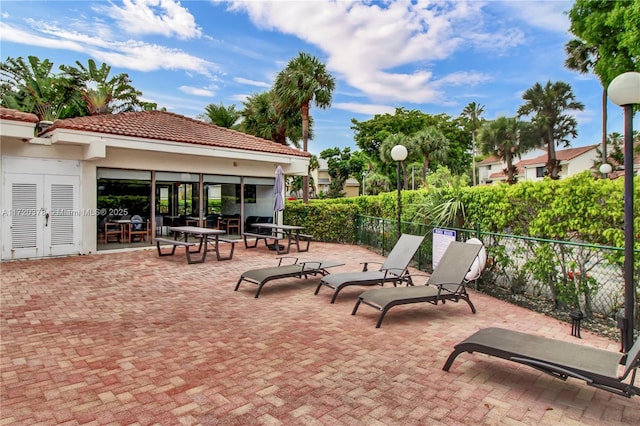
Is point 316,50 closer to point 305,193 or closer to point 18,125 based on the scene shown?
point 305,193

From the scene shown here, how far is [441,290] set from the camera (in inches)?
231

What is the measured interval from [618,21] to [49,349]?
25834 mm

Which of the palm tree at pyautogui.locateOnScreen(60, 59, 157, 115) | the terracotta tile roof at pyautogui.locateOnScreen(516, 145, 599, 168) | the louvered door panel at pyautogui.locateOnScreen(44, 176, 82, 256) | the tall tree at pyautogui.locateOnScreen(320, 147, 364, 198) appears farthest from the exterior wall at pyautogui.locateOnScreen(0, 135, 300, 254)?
the terracotta tile roof at pyautogui.locateOnScreen(516, 145, 599, 168)

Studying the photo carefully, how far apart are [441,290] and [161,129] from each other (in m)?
11.6

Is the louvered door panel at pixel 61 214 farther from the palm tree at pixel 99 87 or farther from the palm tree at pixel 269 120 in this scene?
the palm tree at pixel 99 87

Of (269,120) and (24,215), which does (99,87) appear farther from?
(24,215)

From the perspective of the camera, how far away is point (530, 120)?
50.5 metres

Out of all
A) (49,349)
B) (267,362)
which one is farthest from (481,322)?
(49,349)

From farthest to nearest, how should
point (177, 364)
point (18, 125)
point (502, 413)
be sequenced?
point (18, 125) → point (177, 364) → point (502, 413)

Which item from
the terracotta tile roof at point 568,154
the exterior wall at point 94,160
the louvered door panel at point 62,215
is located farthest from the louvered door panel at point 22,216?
the terracotta tile roof at point 568,154

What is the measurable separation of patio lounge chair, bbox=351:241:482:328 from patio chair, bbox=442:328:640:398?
1466 millimetres

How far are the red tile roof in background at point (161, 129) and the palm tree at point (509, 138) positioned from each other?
4394 cm

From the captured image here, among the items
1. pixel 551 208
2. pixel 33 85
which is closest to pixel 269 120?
pixel 33 85

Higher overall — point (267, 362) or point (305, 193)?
point (305, 193)
